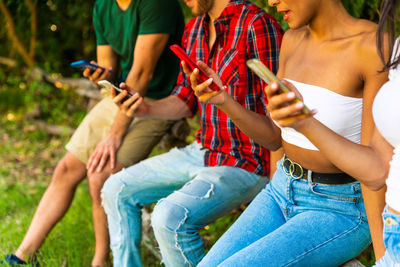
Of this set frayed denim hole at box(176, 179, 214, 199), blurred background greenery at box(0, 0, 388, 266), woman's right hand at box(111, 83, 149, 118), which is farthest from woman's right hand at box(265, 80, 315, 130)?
blurred background greenery at box(0, 0, 388, 266)

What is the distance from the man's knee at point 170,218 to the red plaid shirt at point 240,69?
38 cm

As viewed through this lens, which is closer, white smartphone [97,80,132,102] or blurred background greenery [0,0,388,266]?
white smartphone [97,80,132,102]

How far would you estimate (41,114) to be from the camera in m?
6.29

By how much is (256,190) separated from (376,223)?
79 cm

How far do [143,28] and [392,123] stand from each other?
5.82ft

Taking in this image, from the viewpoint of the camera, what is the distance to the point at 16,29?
6730 mm

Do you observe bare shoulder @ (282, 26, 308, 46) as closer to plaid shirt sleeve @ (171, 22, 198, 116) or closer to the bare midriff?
the bare midriff

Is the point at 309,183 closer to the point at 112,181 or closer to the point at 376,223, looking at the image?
the point at 376,223

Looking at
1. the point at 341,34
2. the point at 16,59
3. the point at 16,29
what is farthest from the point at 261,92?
the point at 16,59

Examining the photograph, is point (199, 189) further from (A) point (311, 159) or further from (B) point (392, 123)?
(B) point (392, 123)

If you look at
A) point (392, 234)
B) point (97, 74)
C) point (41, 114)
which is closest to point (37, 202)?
point (97, 74)

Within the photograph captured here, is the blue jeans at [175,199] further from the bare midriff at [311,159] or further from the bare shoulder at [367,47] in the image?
the bare shoulder at [367,47]

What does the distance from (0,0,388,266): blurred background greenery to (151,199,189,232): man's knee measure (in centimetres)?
101

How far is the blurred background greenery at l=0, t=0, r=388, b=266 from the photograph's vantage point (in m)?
3.16
